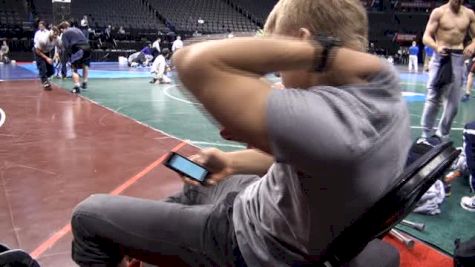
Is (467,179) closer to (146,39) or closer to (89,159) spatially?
(89,159)

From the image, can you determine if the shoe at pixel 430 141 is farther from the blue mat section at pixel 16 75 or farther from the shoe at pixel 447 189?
the blue mat section at pixel 16 75

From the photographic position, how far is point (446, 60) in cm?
485

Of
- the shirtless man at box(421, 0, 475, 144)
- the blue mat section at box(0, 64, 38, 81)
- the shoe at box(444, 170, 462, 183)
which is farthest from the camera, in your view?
the blue mat section at box(0, 64, 38, 81)

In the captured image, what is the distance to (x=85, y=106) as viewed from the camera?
320 inches

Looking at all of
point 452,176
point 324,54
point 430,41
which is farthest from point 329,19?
point 430,41

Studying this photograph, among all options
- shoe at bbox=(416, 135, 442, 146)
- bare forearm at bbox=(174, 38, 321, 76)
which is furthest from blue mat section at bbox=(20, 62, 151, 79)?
bare forearm at bbox=(174, 38, 321, 76)

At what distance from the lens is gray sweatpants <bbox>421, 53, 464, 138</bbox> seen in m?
4.89

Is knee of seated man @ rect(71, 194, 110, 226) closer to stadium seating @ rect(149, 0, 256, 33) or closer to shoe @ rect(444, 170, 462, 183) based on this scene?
shoe @ rect(444, 170, 462, 183)

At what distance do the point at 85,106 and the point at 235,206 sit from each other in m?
7.40

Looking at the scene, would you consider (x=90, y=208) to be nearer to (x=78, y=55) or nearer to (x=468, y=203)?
(x=468, y=203)

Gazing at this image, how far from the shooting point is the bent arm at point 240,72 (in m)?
0.79

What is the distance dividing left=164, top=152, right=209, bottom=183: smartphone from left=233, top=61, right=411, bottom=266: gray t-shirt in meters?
0.29

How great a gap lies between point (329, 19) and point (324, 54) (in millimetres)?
145

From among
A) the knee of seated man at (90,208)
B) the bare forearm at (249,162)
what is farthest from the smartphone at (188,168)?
the knee of seated man at (90,208)
